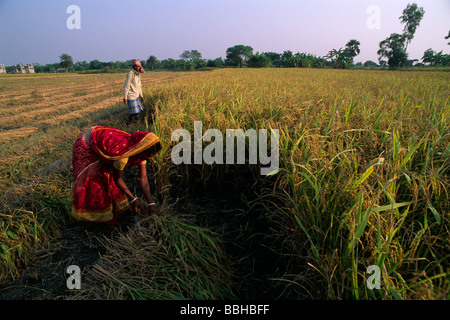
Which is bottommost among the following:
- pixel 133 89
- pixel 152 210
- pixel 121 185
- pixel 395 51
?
pixel 152 210

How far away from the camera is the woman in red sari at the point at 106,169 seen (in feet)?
4.80

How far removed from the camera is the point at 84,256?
150 cm

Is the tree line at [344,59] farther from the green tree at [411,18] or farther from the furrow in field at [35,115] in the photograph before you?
the furrow in field at [35,115]

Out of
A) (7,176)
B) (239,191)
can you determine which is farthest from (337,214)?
(7,176)

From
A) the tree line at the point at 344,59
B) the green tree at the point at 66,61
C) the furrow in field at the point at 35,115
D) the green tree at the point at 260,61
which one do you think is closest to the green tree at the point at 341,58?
the tree line at the point at 344,59

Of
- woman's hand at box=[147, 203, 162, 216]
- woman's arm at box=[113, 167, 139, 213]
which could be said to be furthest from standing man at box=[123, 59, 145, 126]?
woman's hand at box=[147, 203, 162, 216]

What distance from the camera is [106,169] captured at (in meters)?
1.73

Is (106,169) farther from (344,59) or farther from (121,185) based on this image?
(344,59)

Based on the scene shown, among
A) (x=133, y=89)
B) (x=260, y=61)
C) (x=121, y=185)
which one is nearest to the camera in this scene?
(x=121, y=185)

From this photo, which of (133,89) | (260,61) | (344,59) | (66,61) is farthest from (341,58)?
(66,61)

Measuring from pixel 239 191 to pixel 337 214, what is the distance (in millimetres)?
1019

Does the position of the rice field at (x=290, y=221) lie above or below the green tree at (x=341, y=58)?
below

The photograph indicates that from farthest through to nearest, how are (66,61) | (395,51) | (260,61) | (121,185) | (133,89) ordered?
1. (66,61)
2. (260,61)
3. (395,51)
4. (133,89)
5. (121,185)

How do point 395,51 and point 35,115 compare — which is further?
point 395,51
